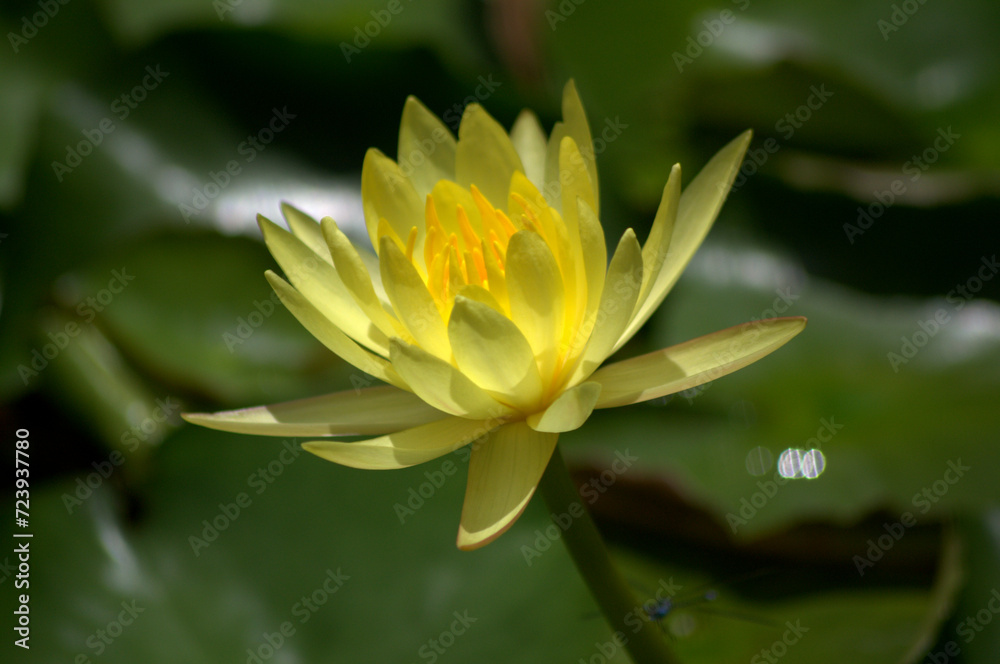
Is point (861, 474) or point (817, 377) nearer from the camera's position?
point (861, 474)

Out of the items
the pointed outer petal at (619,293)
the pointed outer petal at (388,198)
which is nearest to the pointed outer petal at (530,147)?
the pointed outer petal at (388,198)

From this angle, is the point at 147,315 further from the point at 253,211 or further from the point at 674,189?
the point at 674,189

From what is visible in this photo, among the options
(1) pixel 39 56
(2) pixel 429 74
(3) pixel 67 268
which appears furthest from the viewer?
(1) pixel 39 56

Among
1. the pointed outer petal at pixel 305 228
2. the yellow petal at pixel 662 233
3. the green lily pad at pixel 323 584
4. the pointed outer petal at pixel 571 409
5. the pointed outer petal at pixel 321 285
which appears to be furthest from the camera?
the green lily pad at pixel 323 584

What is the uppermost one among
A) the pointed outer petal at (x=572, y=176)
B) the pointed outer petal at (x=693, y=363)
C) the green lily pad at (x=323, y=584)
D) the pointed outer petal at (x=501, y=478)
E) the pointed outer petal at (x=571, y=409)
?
the pointed outer petal at (x=572, y=176)

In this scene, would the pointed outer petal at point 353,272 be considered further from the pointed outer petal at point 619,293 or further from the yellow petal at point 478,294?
the pointed outer petal at point 619,293

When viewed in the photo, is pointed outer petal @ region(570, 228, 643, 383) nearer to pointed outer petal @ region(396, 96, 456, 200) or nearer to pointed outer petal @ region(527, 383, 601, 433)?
pointed outer petal @ region(527, 383, 601, 433)

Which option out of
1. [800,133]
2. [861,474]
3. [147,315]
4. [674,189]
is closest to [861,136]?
[800,133]
